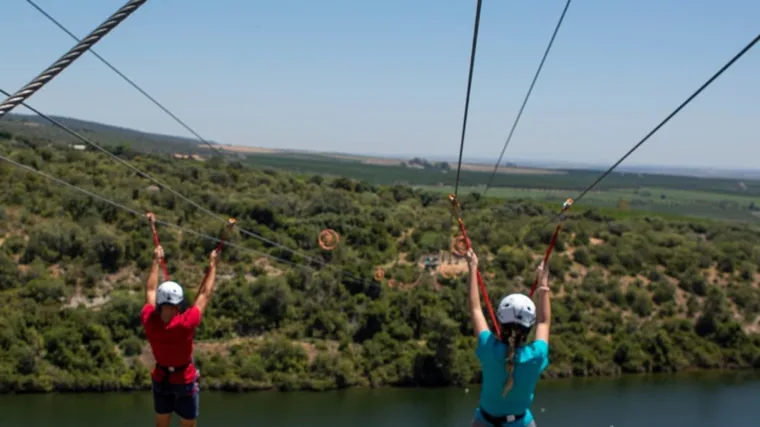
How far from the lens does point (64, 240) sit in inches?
1151

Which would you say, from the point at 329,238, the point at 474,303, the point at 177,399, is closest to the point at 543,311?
the point at 474,303

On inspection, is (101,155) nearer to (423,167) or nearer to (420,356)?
(420,356)

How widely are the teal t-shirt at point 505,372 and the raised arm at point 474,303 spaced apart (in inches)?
2.9

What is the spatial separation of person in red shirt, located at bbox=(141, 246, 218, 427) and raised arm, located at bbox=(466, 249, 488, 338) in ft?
4.84

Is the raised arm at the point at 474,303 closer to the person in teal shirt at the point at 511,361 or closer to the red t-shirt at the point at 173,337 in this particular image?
the person in teal shirt at the point at 511,361

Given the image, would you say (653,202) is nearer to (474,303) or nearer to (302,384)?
(302,384)

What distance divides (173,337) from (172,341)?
35 mm

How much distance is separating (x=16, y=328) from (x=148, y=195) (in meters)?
11.2

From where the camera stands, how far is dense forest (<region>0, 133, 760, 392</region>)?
83.7 feet

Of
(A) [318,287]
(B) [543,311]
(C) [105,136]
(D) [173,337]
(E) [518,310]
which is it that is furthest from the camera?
(C) [105,136]

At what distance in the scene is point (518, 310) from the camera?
3.40 m

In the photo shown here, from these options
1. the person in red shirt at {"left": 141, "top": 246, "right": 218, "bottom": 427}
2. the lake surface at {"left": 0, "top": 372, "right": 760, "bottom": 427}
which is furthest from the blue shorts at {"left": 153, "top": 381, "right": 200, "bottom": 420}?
the lake surface at {"left": 0, "top": 372, "right": 760, "bottom": 427}

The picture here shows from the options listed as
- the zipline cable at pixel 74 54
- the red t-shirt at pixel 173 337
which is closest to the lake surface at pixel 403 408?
the red t-shirt at pixel 173 337

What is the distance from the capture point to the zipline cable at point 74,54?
11.9ft
